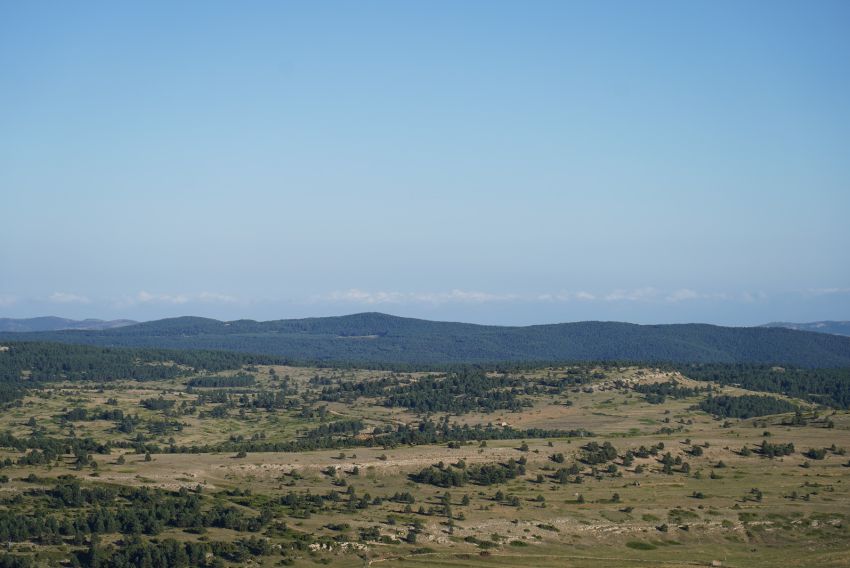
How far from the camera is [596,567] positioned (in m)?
107

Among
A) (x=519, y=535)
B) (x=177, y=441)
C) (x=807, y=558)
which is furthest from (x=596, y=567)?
(x=177, y=441)

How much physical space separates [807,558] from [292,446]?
7925 centimetres

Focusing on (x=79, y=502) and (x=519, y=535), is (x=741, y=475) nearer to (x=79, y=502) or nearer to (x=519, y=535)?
(x=519, y=535)

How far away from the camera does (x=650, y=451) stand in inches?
6152

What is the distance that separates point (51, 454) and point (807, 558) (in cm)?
8872

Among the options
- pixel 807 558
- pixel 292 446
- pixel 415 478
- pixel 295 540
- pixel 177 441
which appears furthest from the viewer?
pixel 177 441

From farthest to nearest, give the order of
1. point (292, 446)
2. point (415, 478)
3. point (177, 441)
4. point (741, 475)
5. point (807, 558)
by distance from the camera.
→ point (177, 441) → point (292, 446) → point (741, 475) → point (415, 478) → point (807, 558)

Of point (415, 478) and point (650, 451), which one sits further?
point (650, 451)

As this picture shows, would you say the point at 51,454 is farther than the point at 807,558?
Yes

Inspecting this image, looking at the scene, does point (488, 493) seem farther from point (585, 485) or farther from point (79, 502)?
point (79, 502)

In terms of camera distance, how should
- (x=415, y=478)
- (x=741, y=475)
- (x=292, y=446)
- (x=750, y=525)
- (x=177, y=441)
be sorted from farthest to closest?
(x=177, y=441), (x=292, y=446), (x=741, y=475), (x=415, y=478), (x=750, y=525)

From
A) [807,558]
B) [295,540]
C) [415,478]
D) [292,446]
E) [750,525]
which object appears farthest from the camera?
[292,446]

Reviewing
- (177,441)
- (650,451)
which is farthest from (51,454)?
(650,451)

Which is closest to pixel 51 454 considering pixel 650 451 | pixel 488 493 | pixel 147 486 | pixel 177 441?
pixel 147 486
